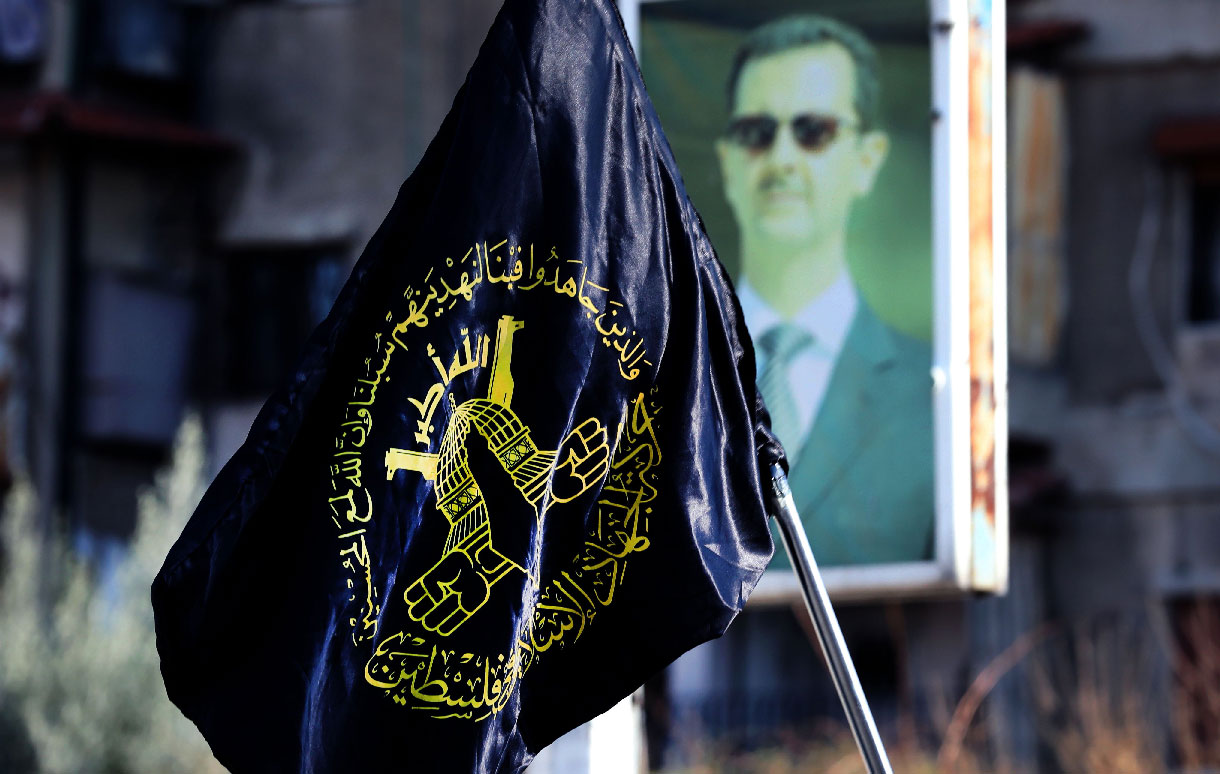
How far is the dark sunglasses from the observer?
374 centimetres

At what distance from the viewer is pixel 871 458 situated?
142 inches

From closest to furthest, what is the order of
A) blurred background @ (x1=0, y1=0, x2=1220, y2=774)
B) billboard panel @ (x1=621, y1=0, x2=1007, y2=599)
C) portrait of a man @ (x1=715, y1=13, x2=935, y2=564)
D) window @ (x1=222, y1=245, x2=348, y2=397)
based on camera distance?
billboard panel @ (x1=621, y1=0, x2=1007, y2=599)
portrait of a man @ (x1=715, y1=13, x2=935, y2=564)
blurred background @ (x1=0, y1=0, x2=1220, y2=774)
window @ (x1=222, y1=245, x2=348, y2=397)

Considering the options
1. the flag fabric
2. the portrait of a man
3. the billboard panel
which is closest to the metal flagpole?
the flag fabric

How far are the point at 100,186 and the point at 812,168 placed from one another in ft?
32.1

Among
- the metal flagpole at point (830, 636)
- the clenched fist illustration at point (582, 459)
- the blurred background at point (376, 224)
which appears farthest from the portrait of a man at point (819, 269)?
the blurred background at point (376, 224)

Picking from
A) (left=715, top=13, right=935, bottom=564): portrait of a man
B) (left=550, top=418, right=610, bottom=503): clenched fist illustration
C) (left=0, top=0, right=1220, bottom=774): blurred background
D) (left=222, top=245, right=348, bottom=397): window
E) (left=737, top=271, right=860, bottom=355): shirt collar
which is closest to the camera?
(left=550, top=418, right=610, bottom=503): clenched fist illustration

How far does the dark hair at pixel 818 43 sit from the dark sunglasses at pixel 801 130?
0.19 ft

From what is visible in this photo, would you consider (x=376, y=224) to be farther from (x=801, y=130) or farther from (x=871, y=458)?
(x=871, y=458)

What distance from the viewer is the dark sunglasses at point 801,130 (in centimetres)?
374

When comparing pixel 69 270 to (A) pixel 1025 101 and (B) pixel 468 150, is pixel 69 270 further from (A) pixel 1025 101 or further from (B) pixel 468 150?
(B) pixel 468 150

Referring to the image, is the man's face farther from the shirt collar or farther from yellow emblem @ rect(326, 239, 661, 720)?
yellow emblem @ rect(326, 239, 661, 720)

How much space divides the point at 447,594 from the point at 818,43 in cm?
200

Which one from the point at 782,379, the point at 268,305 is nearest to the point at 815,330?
the point at 782,379

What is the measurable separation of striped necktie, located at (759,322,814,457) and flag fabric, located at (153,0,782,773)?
1327 mm
